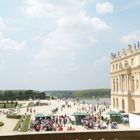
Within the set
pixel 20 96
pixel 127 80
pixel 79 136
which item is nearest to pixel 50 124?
pixel 127 80

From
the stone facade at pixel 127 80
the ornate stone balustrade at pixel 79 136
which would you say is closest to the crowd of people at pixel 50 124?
the stone facade at pixel 127 80

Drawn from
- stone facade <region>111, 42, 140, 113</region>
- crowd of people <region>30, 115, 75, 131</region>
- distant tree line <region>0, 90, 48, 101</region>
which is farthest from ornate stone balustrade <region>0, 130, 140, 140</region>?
distant tree line <region>0, 90, 48, 101</region>

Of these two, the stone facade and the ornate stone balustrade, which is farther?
the stone facade

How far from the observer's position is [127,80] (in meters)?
58.4

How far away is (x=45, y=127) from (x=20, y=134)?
84.7 ft

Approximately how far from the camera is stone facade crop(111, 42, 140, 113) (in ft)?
177

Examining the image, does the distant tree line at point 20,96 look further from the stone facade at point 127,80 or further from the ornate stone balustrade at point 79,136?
the ornate stone balustrade at point 79,136

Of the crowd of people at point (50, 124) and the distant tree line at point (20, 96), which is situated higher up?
the distant tree line at point (20, 96)

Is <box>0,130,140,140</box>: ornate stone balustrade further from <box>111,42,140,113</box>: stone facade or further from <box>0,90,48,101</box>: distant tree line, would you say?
<box>0,90,48,101</box>: distant tree line

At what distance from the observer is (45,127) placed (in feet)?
Result: 112

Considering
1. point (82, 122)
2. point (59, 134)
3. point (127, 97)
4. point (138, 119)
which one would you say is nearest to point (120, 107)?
point (127, 97)

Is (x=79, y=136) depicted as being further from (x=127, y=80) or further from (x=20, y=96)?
(x=20, y=96)

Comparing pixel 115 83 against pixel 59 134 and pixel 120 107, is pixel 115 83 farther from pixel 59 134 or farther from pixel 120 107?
pixel 59 134

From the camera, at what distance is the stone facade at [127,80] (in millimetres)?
54031
